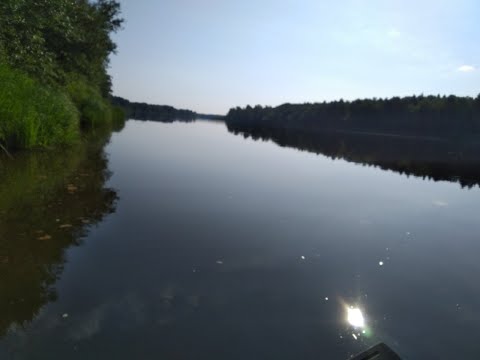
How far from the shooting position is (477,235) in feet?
25.8

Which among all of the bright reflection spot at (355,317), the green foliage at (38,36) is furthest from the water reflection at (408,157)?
the green foliage at (38,36)

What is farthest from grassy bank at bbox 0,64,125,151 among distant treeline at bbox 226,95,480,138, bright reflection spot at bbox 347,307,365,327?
distant treeline at bbox 226,95,480,138

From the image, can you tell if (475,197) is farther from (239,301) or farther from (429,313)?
(239,301)

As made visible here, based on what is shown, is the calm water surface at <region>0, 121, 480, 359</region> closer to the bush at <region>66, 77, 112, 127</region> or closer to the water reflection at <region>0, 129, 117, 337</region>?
the water reflection at <region>0, 129, 117, 337</region>

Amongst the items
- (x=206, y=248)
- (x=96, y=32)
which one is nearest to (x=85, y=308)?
(x=206, y=248)

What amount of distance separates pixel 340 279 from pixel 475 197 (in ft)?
37.5

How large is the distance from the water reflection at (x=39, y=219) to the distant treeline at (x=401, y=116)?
10451 centimetres

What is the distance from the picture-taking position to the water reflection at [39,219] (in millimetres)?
3463

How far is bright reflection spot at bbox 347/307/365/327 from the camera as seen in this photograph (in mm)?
3620

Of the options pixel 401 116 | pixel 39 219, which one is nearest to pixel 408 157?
pixel 39 219

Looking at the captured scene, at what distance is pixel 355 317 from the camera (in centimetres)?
374

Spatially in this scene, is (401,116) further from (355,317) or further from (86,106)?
(355,317)

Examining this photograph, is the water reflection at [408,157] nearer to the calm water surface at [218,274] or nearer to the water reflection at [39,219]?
the calm water surface at [218,274]

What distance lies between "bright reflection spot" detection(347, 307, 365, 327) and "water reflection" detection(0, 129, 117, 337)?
3314mm
